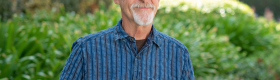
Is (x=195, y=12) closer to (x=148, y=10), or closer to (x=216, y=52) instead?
(x=216, y=52)

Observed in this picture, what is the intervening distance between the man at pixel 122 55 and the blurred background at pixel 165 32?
2.07 m

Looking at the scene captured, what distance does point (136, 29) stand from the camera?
152cm

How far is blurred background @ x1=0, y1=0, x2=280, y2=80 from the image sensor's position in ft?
12.2

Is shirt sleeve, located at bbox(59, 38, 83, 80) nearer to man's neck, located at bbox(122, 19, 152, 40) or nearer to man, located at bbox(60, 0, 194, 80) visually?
man, located at bbox(60, 0, 194, 80)

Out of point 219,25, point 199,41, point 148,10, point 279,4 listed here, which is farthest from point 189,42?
point 279,4

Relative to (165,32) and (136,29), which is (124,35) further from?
(165,32)

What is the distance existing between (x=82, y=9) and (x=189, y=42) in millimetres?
4481

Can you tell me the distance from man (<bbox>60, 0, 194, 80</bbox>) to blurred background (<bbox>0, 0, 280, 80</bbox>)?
2.07 metres

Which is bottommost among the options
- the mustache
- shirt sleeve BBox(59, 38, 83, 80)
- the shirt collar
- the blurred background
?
shirt sleeve BBox(59, 38, 83, 80)

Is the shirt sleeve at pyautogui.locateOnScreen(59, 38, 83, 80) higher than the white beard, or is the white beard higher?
the white beard

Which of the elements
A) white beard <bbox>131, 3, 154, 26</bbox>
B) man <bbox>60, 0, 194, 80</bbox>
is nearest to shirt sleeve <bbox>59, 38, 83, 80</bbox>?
man <bbox>60, 0, 194, 80</bbox>

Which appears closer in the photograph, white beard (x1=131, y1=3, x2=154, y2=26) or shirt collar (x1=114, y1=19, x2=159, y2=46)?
white beard (x1=131, y1=3, x2=154, y2=26)

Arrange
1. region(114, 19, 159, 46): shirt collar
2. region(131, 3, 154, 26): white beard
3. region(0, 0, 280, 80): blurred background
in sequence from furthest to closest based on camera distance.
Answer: region(0, 0, 280, 80): blurred background
region(114, 19, 159, 46): shirt collar
region(131, 3, 154, 26): white beard

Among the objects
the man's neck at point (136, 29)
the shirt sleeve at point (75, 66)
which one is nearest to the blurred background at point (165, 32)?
the shirt sleeve at point (75, 66)
